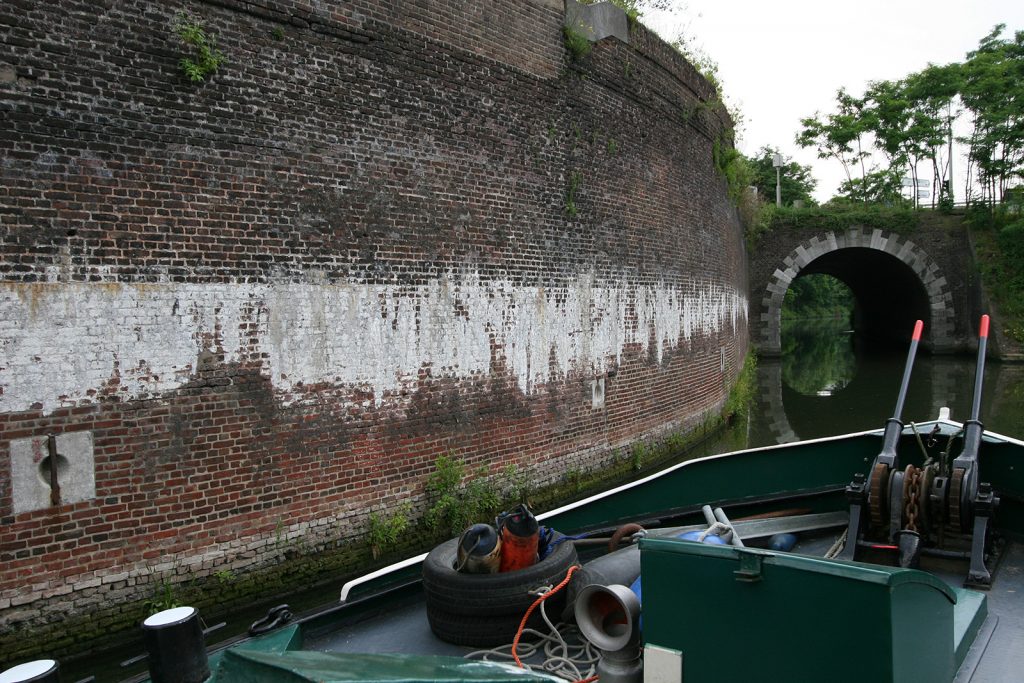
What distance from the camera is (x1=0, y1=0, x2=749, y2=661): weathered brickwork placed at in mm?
5148

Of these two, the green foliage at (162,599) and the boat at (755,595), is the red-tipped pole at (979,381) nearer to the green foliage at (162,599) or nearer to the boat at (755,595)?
the boat at (755,595)

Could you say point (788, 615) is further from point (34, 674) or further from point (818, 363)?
point (818, 363)

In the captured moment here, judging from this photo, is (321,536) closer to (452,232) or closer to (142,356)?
(142,356)

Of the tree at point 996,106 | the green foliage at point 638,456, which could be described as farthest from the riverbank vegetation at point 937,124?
the green foliage at point 638,456

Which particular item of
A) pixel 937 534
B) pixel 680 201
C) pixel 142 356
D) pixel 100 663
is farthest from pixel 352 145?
pixel 680 201

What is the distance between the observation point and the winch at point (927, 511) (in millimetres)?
4070

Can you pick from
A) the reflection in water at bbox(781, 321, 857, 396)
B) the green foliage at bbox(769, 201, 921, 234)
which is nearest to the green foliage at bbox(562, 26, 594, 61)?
the reflection in water at bbox(781, 321, 857, 396)

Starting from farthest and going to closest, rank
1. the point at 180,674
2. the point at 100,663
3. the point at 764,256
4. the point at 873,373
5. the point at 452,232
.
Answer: the point at 764,256 → the point at 873,373 → the point at 452,232 → the point at 100,663 → the point at 180,674

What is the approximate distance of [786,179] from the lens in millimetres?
47344

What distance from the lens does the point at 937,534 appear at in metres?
4.37

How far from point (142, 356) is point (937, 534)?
5.52 m

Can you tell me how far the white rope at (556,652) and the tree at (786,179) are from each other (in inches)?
1747

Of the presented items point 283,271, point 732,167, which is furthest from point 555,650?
point 732,167

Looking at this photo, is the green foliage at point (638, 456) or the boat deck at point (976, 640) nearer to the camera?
the boat deck at point (976, 640)
